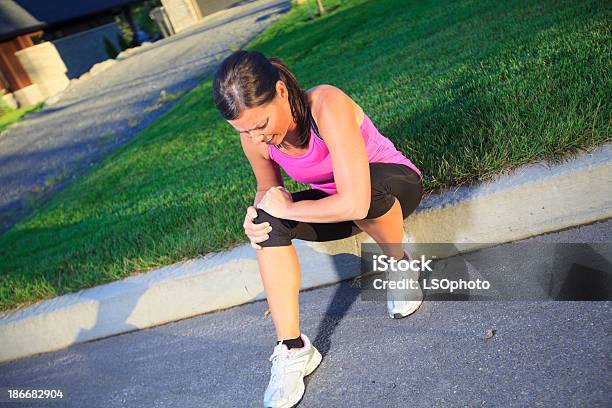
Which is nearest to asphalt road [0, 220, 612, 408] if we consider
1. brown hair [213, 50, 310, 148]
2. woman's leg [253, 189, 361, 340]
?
woman's leg [253, 189, 361, 340]

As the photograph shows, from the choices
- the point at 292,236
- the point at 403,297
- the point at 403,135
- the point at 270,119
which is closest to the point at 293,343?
the point at 292,236

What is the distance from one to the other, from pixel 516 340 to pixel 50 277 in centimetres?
335

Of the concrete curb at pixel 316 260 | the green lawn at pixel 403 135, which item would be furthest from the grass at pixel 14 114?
the concrete curb at pixel 316 260

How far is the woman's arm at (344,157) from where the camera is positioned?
2.01m

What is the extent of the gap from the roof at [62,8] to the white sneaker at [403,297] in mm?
31010

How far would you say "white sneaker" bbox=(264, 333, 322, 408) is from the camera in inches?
84.1

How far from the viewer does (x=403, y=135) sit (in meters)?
3.48

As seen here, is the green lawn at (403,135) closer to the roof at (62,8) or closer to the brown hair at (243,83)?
the brown hair at (243,83)

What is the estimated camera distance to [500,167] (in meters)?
2.67

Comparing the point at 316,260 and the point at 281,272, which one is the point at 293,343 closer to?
the point at 281,272

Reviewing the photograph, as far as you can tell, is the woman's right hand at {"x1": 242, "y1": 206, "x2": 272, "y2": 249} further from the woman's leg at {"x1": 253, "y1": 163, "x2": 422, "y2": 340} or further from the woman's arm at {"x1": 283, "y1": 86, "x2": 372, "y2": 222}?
the woman's arm at {"x1": 283, "y1": 86, "x2": 372, "y2": 222}

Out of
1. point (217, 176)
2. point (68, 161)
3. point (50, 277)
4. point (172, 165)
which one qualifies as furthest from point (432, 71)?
point (68, 161)

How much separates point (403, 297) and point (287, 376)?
669 mm

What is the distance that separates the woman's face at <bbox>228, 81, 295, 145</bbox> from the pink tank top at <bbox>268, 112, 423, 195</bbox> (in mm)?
152
